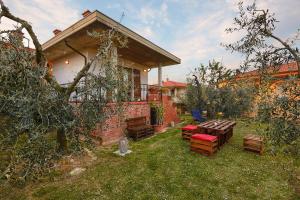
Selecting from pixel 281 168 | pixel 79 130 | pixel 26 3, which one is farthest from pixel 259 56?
pixel 26 3

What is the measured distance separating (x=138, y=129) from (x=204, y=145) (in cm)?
296

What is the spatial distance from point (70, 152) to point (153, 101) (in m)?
6.64

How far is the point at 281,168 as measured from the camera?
16.2 feet

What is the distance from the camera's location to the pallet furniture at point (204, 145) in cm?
565

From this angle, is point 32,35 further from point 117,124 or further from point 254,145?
point 254,145

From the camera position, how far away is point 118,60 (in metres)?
8.27

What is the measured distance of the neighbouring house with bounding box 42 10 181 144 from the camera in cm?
638

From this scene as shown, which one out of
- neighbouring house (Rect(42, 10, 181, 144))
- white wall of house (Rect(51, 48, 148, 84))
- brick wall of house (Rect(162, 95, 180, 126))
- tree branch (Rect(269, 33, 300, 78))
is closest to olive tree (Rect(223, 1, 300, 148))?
tree branch (Rect(269, 33, 300, 78))

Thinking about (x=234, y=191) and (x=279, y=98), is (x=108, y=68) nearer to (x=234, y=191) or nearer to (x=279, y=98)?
(x=279, y=98)

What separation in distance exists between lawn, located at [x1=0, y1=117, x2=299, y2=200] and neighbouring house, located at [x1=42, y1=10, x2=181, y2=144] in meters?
1.28

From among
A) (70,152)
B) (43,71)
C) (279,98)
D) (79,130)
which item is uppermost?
(43,71)

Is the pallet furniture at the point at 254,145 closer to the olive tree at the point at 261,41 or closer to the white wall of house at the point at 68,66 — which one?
the olive tree at the point at 261,41

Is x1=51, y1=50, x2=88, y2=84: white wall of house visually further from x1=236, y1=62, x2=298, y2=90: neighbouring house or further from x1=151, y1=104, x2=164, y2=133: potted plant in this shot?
x1=236, y1=62, x2=298, y2=90: neighbouring house

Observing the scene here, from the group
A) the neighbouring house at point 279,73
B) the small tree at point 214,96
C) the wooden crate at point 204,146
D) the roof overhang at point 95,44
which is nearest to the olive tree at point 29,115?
the roof overhang at point 95,44
